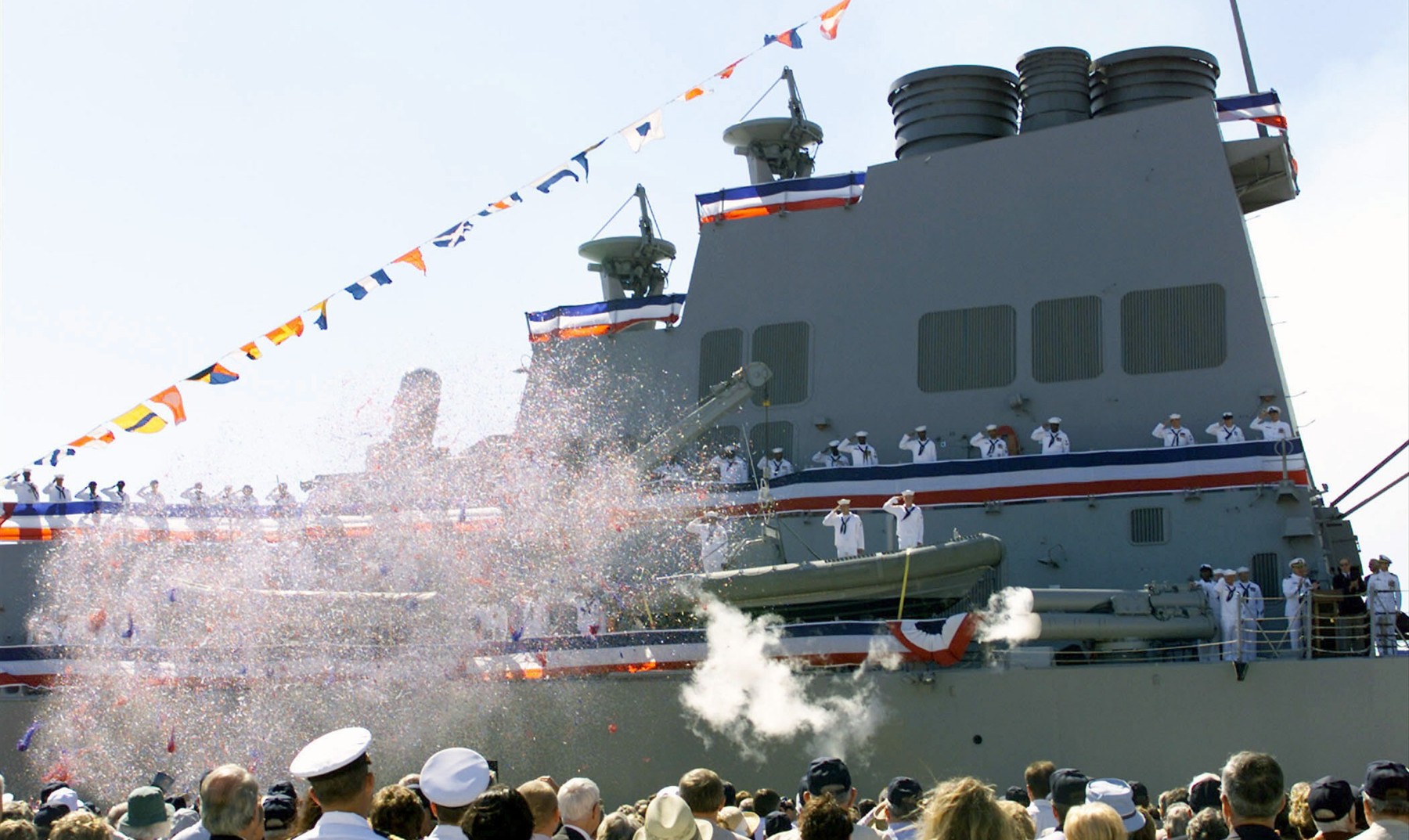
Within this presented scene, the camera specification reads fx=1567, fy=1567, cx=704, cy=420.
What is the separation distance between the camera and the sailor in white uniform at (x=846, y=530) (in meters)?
15.8

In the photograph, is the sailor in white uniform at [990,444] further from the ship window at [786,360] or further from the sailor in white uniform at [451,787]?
the sailor in white uniform at [451,787]

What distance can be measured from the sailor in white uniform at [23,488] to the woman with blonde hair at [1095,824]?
698 inches

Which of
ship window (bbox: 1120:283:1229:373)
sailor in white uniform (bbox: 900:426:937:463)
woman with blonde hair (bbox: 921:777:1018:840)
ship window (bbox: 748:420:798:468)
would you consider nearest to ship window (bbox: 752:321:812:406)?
ship window (bbox: 748:420:798:468)

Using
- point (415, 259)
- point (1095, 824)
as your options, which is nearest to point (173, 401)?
point (415, 259)

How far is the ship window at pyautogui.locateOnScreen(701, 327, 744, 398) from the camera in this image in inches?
725

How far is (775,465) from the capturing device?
1762 cm

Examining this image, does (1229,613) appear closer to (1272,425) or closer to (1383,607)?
(1383,607)

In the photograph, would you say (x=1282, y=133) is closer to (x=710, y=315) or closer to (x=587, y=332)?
(x=710, y=315)

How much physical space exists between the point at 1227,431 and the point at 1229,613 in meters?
2.20

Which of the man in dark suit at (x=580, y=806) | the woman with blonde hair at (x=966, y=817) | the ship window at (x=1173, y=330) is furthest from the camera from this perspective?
the ship window at (x=1173, y=330)

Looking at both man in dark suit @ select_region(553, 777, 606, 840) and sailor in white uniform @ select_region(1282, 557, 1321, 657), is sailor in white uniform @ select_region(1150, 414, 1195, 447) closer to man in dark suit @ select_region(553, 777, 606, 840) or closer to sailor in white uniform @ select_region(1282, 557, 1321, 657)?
sailor in white uniform @ select_region(1282, 557, 1321, 657)

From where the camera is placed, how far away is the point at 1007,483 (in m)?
15.9

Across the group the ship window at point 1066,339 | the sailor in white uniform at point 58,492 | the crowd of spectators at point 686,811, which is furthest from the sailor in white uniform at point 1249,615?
the sailor in white uniform at point 58,492

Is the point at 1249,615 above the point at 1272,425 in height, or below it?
below
